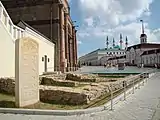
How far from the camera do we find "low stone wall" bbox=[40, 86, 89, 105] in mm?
10374

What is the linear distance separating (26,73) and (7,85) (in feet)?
10.0

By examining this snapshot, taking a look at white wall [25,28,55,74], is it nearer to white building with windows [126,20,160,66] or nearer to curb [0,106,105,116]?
curb [0,106,105,116]

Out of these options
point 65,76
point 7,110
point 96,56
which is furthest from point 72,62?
point 96,56

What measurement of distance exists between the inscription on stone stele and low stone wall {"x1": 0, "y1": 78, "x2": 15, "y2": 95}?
2.30 meters

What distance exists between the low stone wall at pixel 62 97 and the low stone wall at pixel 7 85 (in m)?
1.78

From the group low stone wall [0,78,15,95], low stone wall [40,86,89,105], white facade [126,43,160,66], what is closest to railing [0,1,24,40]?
low stone wall [0,78,15,95]

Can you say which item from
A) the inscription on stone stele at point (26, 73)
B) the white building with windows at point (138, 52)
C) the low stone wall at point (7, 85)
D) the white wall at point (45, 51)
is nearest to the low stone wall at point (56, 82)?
the low stone wall at point (7, 85)

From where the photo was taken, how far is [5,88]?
12828 mm

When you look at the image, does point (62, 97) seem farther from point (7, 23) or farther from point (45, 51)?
point (45, 51)

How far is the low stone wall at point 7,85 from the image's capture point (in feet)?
40.8

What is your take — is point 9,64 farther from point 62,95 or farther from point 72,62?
point 72,62

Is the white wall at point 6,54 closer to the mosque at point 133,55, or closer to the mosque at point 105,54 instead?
the mosque at point 133,55

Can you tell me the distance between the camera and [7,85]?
1277cm

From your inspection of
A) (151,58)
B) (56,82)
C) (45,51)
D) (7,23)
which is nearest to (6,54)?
(7,23)
